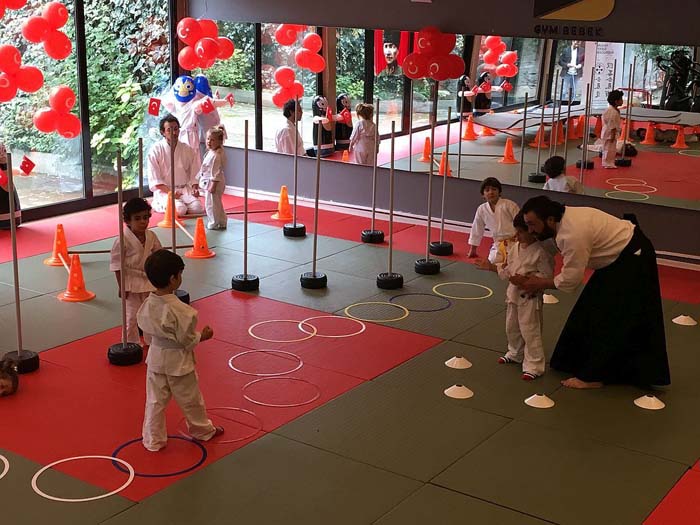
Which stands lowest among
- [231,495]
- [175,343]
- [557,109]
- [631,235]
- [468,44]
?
[231,495]

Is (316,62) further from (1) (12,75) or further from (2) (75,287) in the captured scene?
(2) (75,287)

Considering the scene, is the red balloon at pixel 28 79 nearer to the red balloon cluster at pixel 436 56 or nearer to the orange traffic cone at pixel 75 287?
the orange traffic cone at pixel 75 287

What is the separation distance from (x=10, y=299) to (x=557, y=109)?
5956 mm

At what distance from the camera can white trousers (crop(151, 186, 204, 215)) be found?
38.5 ft

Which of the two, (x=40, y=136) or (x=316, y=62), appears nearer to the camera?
(x=40, y=136)

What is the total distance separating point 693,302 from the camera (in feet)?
29.1

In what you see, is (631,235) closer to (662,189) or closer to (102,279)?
(662,189)

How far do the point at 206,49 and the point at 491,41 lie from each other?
3.43 m

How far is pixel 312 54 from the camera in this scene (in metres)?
11.8

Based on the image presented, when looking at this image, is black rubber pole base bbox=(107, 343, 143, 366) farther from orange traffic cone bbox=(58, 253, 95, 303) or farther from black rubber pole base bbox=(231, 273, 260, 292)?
black rubber pole base bbox=(231, 273, 260, 292)

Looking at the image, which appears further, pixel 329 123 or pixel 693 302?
pixel 329 123

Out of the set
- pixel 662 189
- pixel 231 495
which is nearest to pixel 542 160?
pixel 662 189

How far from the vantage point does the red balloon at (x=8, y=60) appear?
9500 millimetres

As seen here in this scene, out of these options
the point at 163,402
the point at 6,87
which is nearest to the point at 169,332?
the point at 163,402
